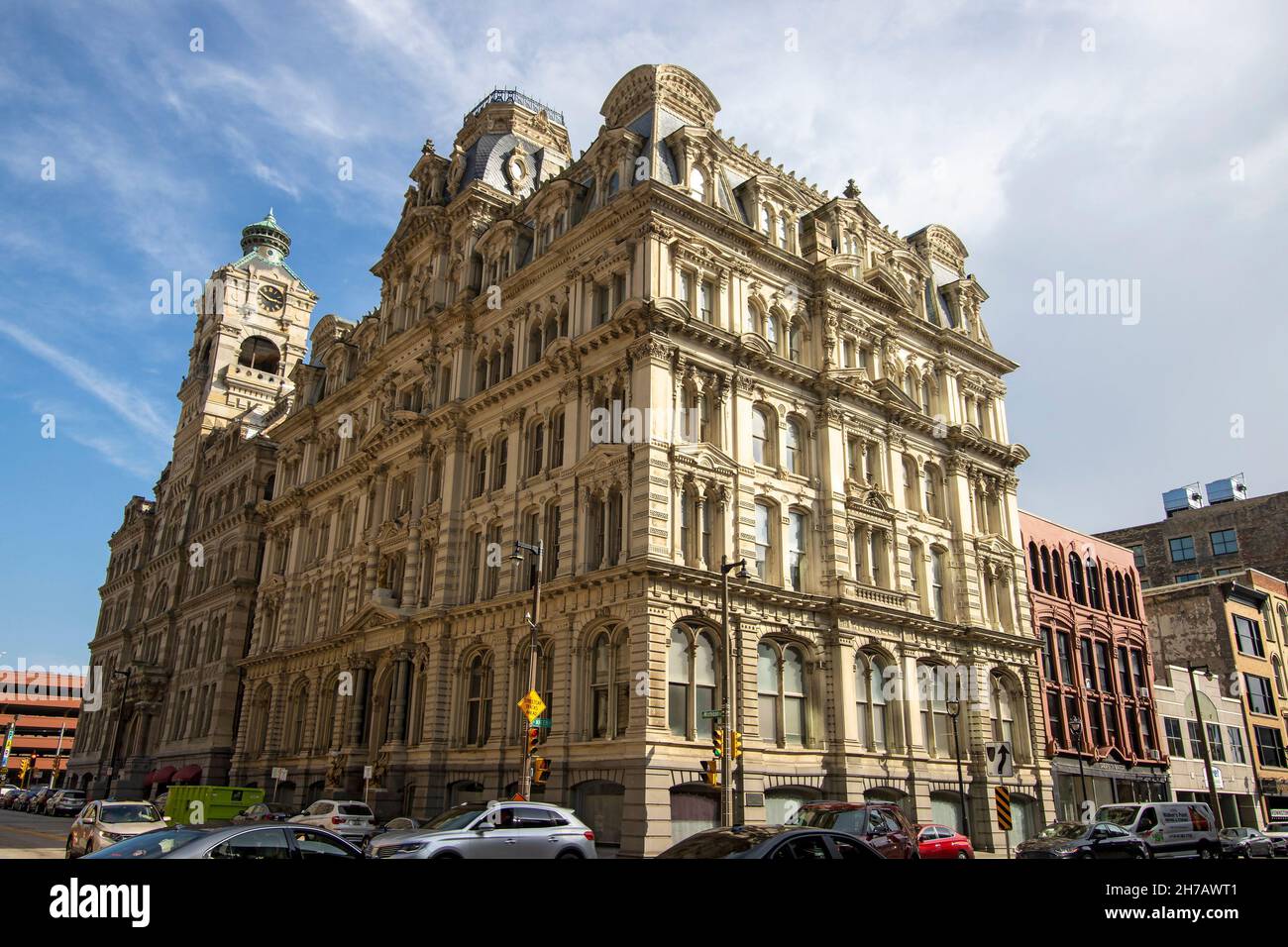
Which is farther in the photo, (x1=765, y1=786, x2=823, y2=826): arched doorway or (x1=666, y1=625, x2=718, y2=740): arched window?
(x1=765, y1=786, x2=823, y2=826): arched doorway

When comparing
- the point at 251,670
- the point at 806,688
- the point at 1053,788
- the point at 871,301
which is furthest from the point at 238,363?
the point at 1053,788

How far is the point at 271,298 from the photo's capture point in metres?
81.1

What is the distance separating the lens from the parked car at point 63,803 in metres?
55.4

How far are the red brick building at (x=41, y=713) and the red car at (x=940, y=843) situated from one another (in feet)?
465

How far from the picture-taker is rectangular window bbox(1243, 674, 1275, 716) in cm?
5994

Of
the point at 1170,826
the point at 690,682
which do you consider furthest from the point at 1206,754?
the point at 690,682

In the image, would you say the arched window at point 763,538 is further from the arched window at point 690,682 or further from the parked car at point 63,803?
the parked car at point 63,803

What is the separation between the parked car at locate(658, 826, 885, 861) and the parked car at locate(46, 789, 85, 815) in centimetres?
Answer: 5545

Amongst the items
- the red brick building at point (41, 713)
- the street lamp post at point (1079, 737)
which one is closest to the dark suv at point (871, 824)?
the street lamp post at point (1079, 737)

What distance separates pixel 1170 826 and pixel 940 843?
25.9ft

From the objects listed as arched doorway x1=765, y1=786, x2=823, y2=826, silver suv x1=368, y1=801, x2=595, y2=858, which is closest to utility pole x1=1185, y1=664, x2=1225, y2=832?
arched doorway x1=765, y1=786, x2=823, y2=826

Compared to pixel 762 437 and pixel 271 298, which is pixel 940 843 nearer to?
pixel 762 437

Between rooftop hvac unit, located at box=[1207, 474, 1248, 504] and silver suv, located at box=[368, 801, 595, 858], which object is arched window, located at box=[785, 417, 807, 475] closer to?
silver suv, located at box=[368, 801, 595, 858]
